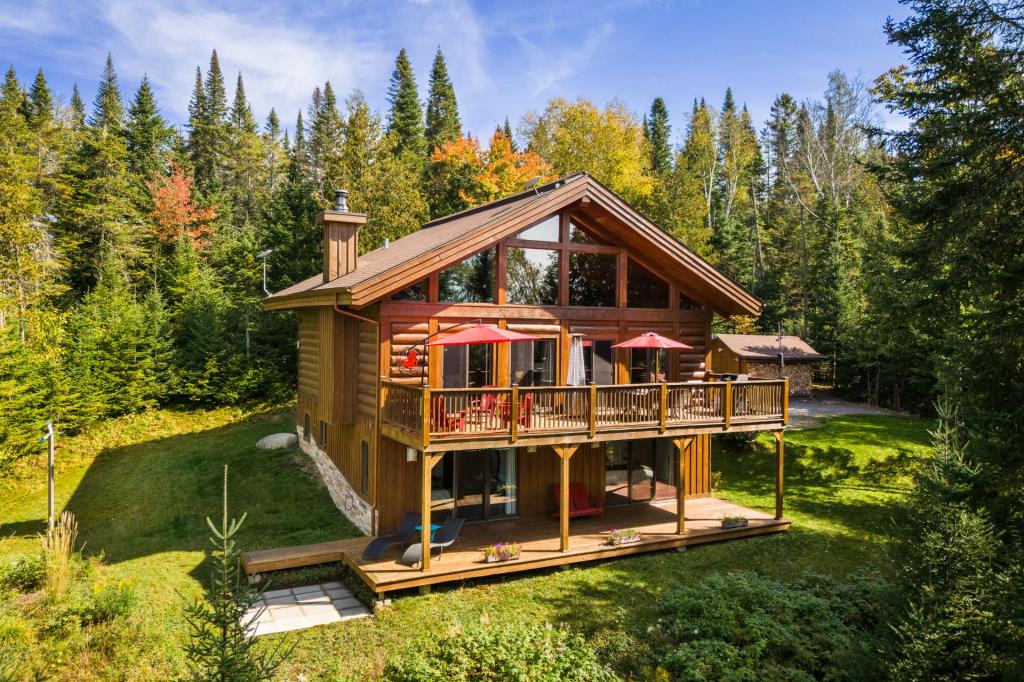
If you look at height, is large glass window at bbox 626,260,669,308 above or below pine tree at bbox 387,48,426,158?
below

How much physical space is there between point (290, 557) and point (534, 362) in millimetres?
6828

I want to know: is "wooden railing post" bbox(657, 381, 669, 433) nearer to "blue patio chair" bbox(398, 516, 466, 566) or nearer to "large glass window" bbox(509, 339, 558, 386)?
"large glass window" bbox(509, 339, 558, 386)

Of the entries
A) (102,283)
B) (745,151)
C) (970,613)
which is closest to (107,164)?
(102,283)

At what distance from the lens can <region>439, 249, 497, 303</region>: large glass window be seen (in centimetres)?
1373

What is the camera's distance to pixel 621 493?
53.0 ft

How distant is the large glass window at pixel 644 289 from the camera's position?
15906 millimetres

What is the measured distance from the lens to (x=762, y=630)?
9.16 meters

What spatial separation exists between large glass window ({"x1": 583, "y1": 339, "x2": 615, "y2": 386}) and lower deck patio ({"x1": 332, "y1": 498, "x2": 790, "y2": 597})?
11.4 feet

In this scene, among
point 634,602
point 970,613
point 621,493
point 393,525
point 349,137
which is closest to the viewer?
point 970,613

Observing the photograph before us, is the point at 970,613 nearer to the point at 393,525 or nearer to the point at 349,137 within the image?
the point at 393,525

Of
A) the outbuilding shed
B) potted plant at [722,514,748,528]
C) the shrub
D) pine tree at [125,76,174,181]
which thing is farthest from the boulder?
pine tree at [125,76,174,181]

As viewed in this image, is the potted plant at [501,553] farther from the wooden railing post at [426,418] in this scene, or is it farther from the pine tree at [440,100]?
the pine tree at [440,100]

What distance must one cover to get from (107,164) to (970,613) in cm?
3789

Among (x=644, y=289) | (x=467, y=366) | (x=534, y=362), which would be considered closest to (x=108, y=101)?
(x=467, y=366)
